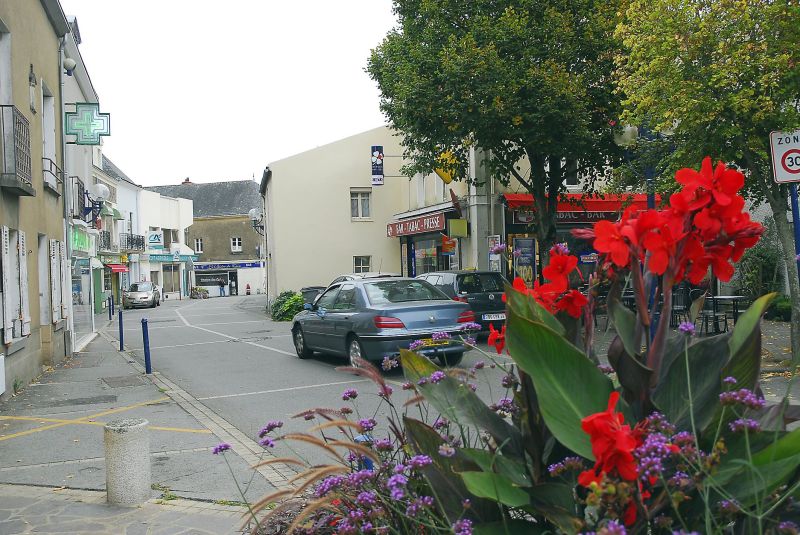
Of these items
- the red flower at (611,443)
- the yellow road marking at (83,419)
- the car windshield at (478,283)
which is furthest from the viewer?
the car windshield at (478,283)

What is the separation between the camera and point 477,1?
15867mm

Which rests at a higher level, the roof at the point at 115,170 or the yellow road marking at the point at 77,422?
the roof at the point at 115,170

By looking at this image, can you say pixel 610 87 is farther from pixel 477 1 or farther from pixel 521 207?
pixel 521 207

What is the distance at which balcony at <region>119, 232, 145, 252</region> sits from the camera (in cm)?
5159

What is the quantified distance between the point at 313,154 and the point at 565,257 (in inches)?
1202

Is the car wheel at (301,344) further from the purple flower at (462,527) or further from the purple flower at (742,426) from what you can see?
the purple flower at (742,426)

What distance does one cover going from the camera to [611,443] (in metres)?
1.66

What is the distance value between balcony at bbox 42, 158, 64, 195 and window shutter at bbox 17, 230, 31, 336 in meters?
2.76

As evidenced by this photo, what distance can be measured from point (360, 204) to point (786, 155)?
25.3 meters

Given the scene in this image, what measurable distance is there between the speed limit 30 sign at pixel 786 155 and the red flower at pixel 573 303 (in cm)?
686

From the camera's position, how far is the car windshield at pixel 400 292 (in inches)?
464

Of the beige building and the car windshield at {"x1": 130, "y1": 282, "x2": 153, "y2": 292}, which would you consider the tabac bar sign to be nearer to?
the beige building

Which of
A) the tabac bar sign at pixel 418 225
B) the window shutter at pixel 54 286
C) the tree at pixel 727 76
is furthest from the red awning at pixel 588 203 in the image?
the window shutter at pixel 54 286

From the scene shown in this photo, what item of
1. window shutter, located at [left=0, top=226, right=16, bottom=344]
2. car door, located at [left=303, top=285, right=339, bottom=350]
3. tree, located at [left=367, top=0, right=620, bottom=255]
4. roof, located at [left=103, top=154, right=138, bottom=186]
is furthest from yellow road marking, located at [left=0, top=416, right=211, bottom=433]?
roof, located at [left=103, top=154, right=138, bottom=186]
